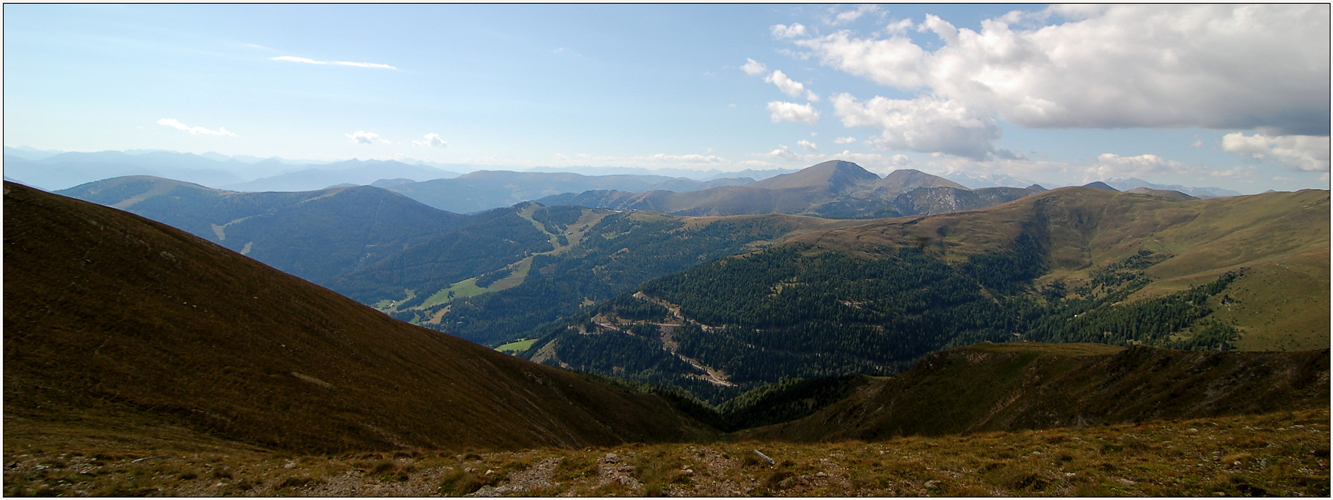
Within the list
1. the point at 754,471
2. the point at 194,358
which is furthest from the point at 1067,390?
the point at 194,358

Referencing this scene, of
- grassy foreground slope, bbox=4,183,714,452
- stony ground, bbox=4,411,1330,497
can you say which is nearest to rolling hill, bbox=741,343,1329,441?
stony ground, bbox=4,411,1330,497

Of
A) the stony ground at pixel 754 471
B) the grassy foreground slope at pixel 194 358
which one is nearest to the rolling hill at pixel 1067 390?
the stony ground at pixel 754 471

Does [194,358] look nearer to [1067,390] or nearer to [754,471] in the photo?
[754,471]

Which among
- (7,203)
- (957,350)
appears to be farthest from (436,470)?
(957,350)

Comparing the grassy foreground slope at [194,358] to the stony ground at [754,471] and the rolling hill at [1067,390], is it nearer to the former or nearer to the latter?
the stony ground at [754,471]

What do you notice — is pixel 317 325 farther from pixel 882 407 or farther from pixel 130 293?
pixel 882 407
